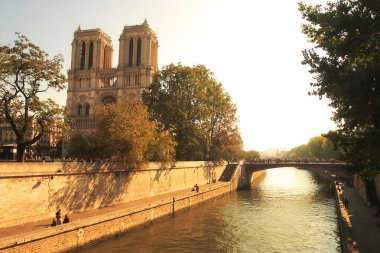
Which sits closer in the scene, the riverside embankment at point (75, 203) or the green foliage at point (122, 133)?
the riverside embankment at point (75, 203)

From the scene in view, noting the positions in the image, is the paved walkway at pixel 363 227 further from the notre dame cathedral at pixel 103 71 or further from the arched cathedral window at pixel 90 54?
the arched cathedral window at pixel 90 54

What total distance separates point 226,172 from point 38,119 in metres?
41.2

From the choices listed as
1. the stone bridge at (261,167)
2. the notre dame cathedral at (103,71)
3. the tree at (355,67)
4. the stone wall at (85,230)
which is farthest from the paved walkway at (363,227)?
the notre dame cathedral at (103,71)

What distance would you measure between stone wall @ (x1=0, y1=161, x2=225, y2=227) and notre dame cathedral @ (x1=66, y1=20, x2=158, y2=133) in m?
47.8

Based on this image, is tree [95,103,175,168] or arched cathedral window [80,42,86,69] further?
arched cathedral window [80,42,86,69]

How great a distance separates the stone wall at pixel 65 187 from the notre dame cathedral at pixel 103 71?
157 feet

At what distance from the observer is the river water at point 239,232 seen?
22219 mm

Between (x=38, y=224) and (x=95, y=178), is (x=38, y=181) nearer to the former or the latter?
(x=38, y=224)

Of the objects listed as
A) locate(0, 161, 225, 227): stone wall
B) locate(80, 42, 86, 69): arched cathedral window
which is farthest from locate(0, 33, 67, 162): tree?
locate(80, 42, 86, 69): arched cathedral window

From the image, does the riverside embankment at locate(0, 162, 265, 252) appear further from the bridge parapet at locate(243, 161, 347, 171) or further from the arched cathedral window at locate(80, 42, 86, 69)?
the arched cathedral window at locate(80, 42, 86, 69)

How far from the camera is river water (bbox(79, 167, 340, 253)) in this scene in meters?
22.2

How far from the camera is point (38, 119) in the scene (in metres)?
25.5

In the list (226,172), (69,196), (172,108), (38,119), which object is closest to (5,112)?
(38,119)

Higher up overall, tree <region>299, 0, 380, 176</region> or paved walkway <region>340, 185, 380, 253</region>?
tree <region>299, 0, 380, 176</region>
